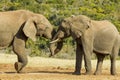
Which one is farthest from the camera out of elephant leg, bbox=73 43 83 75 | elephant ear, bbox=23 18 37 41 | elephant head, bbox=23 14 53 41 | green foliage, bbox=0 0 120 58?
green foliage, bbox=0 0 120 58

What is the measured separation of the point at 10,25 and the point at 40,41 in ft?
50.9

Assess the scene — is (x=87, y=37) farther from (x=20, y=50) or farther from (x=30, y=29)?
(x=20, y=50)

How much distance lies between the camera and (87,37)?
15.4 m

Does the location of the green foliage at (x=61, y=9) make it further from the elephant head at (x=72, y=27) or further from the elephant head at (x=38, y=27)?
the elephant head at (x=72, y=27)

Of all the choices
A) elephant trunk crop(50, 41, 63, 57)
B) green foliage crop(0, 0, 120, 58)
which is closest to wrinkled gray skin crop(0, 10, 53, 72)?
elephant trunk crop(50, 41, 63, 57)

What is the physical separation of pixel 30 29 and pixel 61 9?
76.8 ft

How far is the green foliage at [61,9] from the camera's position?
3283cm

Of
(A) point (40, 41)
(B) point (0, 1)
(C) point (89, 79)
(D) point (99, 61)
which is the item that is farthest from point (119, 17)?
(C) point (89, 79)

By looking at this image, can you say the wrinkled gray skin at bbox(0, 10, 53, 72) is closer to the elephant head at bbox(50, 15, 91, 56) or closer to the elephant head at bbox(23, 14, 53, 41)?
the elephant head at bbox(23, 14, 53, 41)

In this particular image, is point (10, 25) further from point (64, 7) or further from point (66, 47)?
point (64, 7)

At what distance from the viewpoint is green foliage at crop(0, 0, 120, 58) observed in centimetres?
3283

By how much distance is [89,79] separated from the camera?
13.7m

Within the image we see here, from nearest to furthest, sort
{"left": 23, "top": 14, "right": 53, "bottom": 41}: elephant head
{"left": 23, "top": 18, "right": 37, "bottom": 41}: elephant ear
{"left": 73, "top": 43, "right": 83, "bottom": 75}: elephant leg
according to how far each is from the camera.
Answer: {"left": 23, "top": 18, "right": 37, "bottom": 41}: elephant ear, {"left": 23, "top": 14, "right": 53, "bottom": 41}: elephant head, {"left": 73, "top": 43, "right": 83, "bottom": 75}: elephant leg

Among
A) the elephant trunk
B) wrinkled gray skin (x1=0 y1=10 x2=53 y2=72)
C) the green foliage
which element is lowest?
the green foliage
